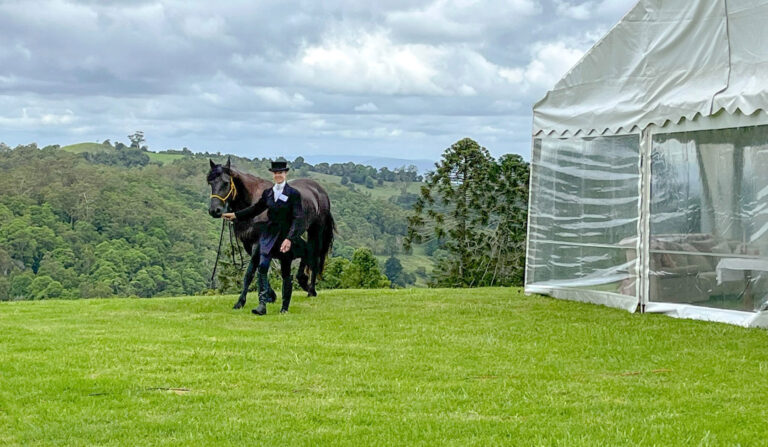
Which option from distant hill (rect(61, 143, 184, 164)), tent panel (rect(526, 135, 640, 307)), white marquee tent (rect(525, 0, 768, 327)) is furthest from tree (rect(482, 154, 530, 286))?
distant hill (rect(61, 143, 184, 164))

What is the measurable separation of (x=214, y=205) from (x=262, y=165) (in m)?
91.3

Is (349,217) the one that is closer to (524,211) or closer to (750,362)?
(524,211)

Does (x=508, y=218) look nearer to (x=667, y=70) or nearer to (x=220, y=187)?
(x=667, y=70)

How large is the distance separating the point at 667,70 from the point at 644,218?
2.04m

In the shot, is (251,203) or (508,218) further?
(508,218)

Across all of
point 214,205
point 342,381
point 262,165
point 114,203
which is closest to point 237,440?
point 342,381

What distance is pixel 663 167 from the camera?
13.4m

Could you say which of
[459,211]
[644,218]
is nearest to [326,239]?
[644,218]

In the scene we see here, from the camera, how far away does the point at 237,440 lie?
6.15 meters

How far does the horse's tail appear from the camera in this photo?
1594 cm

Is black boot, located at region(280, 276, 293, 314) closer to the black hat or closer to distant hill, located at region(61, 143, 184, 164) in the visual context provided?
the black hat

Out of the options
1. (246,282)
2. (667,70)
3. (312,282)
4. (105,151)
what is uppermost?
(105,151)

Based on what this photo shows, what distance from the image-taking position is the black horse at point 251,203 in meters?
13.3

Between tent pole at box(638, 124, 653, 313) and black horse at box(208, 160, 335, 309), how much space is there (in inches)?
183
